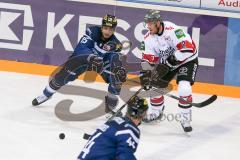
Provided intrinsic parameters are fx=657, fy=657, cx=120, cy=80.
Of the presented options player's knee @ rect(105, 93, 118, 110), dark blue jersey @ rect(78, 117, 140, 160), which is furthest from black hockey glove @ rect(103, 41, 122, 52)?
dark blue jersey @ rect(78, 117, 140, 160)

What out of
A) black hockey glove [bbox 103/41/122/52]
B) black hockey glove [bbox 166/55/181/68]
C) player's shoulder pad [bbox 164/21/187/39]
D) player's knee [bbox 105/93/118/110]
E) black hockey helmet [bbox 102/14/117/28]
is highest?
black hockey helmet [bbox 102/14/117/28]

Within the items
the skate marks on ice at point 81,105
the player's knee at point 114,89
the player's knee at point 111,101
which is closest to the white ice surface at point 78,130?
the skate marks on ice at point 81,105

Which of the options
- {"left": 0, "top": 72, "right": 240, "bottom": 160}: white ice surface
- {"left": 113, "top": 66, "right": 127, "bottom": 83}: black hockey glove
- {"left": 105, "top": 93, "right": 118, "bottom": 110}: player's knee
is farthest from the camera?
{"left": 105, "top": 93, "right": 118, "bottom": 110}: player's knee

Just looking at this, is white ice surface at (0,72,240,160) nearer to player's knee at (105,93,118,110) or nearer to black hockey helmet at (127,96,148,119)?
player's knee at (105,93,118,110)

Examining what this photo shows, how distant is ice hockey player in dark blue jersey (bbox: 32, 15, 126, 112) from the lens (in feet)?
21.4

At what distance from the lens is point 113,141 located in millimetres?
4027

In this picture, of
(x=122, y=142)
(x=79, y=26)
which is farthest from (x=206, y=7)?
(x=122, y=142)

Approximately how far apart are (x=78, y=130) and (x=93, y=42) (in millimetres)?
926

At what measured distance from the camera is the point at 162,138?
6234 millimetres

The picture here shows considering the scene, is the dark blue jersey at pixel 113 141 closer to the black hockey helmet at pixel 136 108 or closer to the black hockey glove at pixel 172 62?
the black hockey helmet at pixel 136 108

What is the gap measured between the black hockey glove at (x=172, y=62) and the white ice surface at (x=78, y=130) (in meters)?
0.64

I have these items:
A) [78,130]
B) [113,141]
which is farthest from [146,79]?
[113,141]

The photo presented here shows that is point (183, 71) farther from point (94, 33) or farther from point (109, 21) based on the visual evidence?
point (94, 33)

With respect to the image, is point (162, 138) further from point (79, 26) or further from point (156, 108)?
point (79, 26)
